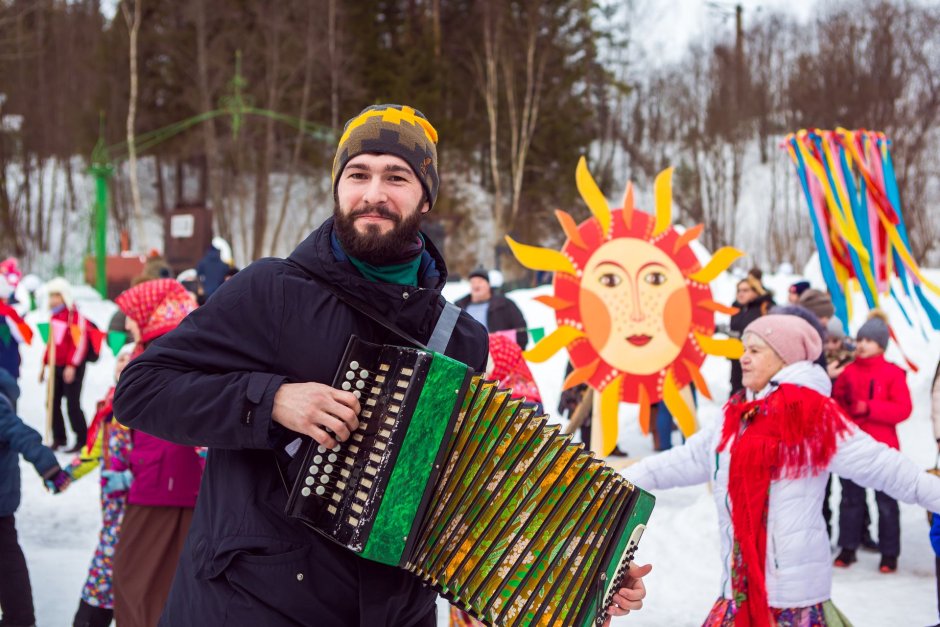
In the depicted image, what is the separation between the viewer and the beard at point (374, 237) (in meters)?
2.05

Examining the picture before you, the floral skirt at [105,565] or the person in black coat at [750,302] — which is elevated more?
the person in black coat at [750,302]

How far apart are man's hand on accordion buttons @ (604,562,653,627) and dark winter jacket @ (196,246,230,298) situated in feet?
35.5

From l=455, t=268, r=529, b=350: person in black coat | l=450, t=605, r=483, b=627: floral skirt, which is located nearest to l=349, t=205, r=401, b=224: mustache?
l=450, t=605, r=483, b=627: floral skirt

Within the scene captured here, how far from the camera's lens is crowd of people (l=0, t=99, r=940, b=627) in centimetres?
184

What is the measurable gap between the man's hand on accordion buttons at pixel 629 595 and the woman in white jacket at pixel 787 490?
137 cm

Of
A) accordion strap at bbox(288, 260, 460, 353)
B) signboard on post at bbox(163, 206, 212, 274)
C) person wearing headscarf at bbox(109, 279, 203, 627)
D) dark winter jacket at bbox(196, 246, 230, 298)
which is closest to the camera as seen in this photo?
accordion strap at bbox(288, 260, 460, 353)

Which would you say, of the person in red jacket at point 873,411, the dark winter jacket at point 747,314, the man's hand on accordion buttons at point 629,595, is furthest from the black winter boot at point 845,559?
the man's hand on accordion buttons at point 629,595

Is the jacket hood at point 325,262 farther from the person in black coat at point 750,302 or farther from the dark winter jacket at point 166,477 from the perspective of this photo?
the person in black coat at point 750,302

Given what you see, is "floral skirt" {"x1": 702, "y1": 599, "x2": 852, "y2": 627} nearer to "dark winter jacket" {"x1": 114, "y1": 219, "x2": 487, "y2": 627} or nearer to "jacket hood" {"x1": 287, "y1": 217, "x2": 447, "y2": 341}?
"dark winter jacket" {"x1": 114, "y1": 219, "x2": 487, "y2": 627}

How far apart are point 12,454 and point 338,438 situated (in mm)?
3400

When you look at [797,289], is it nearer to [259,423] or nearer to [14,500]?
[14,500]

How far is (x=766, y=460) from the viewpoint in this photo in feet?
11.1

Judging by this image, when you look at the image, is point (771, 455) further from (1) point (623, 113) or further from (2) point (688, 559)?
(1) point (623, 113)

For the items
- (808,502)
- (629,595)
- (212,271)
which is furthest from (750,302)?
(629,595)
